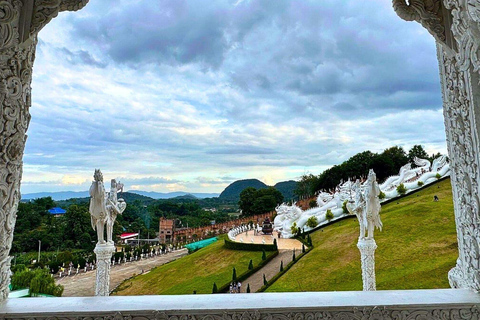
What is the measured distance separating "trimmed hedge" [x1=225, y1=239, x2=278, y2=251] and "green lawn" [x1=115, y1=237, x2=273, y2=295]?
0.63 ft

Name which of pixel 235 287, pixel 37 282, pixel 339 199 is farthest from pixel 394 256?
pixel 37 282

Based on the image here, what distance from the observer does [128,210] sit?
33.7 ft

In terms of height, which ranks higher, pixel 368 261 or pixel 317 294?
pixel 317 294

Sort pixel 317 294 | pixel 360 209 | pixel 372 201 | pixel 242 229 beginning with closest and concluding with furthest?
pixel 317 294 → pixel 372 201 → pixel 360 209 → pixel 242 229

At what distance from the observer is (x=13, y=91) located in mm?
1732

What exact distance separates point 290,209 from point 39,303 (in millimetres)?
13032

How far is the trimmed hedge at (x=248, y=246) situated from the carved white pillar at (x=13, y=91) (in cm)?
914

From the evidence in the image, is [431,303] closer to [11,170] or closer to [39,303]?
[39,303]

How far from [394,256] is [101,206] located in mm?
7699

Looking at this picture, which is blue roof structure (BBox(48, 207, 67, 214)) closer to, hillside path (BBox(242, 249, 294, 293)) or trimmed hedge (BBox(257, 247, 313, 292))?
hillside path (BBox(242, 249, 294, 293))

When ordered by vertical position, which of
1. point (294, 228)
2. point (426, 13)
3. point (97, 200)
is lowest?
point (294, 228)

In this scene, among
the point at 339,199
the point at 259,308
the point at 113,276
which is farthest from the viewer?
the point at 339,199

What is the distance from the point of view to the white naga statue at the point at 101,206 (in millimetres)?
3482

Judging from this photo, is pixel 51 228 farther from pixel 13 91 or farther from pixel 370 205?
pixel 370 205
